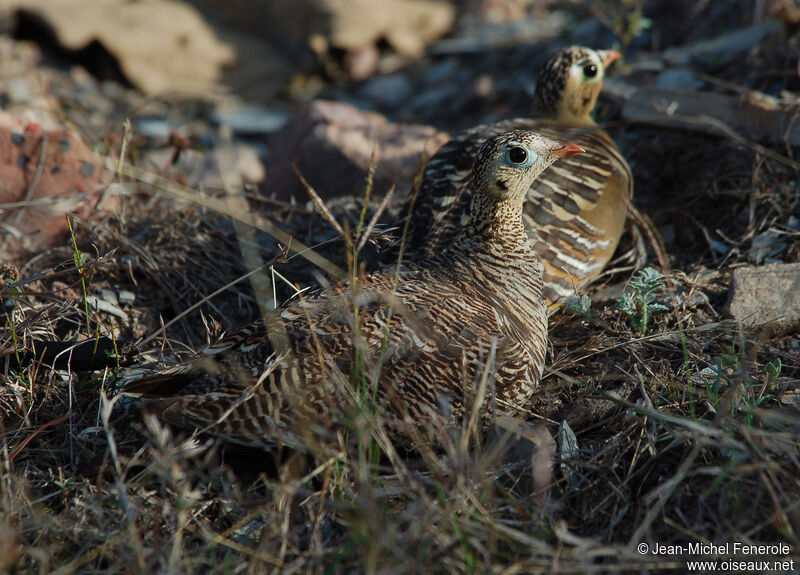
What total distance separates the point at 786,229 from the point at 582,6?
3.70 metres

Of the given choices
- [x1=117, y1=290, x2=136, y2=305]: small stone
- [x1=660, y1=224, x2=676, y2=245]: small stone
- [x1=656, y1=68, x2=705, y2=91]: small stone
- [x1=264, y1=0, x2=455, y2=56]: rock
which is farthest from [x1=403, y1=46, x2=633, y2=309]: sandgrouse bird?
[x1=264, y1=0, x2=455, y2=56]: rock

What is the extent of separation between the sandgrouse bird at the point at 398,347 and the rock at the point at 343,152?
1.61 m

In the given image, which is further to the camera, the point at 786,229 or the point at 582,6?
the point at 582,6

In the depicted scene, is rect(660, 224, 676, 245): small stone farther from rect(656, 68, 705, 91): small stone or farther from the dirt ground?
rect(656, 68, 705, 91): small stone

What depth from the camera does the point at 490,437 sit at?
252cm

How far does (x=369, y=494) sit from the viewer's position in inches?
76.7

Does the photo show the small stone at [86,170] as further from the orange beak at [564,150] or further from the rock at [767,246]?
the rock at [767,246]

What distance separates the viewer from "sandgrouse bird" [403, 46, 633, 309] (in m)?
3.35

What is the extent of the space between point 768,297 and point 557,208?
1.00 m

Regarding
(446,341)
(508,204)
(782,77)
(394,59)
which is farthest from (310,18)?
(446,341)

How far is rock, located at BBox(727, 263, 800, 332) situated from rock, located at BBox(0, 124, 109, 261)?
3.13m

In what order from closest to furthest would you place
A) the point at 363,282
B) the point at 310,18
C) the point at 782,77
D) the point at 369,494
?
1. the point at 369,494
2. the point at 363,282
3. the point at 782,77
4. the point at 310,18

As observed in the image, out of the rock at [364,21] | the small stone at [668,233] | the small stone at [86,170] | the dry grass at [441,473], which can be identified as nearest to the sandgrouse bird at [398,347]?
the dry grass at [441,473]

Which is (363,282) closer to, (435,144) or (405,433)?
(405,433)
